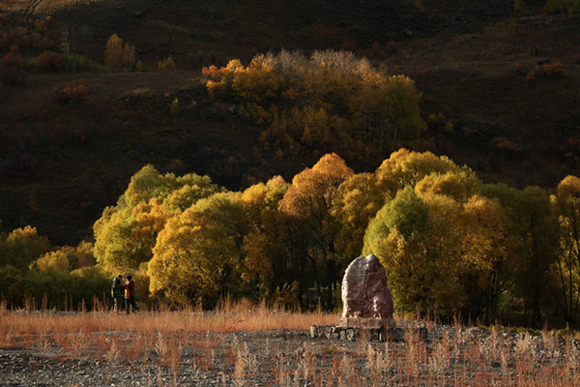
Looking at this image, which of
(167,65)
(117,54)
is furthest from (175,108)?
(117,54)

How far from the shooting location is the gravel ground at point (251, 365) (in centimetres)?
1236

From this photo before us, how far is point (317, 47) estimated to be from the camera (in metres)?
164

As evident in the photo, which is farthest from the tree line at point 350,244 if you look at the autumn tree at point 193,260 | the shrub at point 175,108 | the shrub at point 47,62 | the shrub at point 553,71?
the shrub at point 553,71

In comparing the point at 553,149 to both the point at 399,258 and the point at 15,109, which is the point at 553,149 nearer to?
the point at 399,258

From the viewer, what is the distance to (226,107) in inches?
4245

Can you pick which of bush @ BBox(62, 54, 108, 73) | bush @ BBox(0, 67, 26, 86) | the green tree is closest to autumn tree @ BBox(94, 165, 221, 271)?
the green tree

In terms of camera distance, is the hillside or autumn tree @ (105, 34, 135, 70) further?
autumn tree @ (105, 34, 135, 70)

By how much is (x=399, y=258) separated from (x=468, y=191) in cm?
1071

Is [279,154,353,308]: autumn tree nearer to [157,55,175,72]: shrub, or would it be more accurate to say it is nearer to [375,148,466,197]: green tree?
[375,148,466,197]: green tree

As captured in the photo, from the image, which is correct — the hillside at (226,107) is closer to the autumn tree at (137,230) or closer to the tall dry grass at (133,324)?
the autumn tree at (137,230)

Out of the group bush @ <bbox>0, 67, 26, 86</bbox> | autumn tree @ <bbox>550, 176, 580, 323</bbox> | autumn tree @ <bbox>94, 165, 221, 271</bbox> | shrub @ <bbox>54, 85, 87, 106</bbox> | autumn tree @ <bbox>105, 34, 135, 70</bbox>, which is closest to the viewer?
autumn tree @ <bbox>550, 176, 580, 323</bbox>

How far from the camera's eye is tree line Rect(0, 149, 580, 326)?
3538 centimetres

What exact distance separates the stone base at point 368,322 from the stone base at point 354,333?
668 mm

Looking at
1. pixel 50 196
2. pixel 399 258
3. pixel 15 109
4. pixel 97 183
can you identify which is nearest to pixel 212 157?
pixel 97 183
